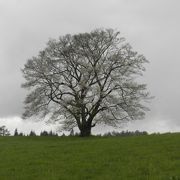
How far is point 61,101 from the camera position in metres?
54.0

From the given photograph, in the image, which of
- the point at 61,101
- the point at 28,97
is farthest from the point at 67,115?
the point at 28,97

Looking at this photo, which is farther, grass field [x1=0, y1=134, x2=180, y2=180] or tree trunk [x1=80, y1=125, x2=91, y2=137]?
tree trunk [x1=80, y1=125, x2=91, y2=137]

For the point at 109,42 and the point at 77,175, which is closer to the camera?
the point at 77,175

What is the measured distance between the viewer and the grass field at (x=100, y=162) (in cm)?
1870

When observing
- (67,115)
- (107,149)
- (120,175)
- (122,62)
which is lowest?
(120,175)

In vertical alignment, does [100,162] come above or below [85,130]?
below

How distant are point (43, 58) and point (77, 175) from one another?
1529 inches

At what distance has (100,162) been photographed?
21891 mm

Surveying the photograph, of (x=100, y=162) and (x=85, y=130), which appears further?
(x=85, y=130)

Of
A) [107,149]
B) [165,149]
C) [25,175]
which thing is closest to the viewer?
[25,175]

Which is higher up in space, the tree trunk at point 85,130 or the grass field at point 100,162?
the tree trunk at point 85,130

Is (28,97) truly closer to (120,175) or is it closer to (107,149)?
(107,149)

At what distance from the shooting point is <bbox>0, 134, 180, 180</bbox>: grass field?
61.4 feet

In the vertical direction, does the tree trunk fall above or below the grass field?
above
